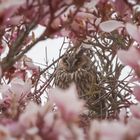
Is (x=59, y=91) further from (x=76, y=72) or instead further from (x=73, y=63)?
(x=73, y=63)

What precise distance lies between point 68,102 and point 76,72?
4.45 metres

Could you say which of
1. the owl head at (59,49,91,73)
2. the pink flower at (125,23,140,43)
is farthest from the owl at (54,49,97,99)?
the pink flower at (125,23,140,43)

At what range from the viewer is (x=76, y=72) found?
204 inches

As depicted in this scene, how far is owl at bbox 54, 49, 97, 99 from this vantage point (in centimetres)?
482

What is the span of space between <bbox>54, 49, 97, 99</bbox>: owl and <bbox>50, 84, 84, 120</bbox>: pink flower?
3.84 meters

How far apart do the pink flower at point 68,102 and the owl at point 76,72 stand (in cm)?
384

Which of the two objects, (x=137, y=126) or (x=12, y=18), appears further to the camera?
Answer: (x=12, y=18)

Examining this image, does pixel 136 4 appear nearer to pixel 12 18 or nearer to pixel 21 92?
pixel 12 18

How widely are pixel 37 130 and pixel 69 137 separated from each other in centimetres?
5

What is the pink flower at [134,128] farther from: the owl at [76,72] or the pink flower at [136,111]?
the owl at [76,72]

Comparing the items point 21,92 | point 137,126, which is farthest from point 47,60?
point 137,126

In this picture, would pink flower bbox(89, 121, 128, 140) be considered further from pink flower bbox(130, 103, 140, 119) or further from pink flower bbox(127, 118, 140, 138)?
pink flower bbox(130, 103, 140, 119)

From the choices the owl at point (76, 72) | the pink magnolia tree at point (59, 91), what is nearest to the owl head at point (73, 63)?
the owl at point (76, 72)

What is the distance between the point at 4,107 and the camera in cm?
169
